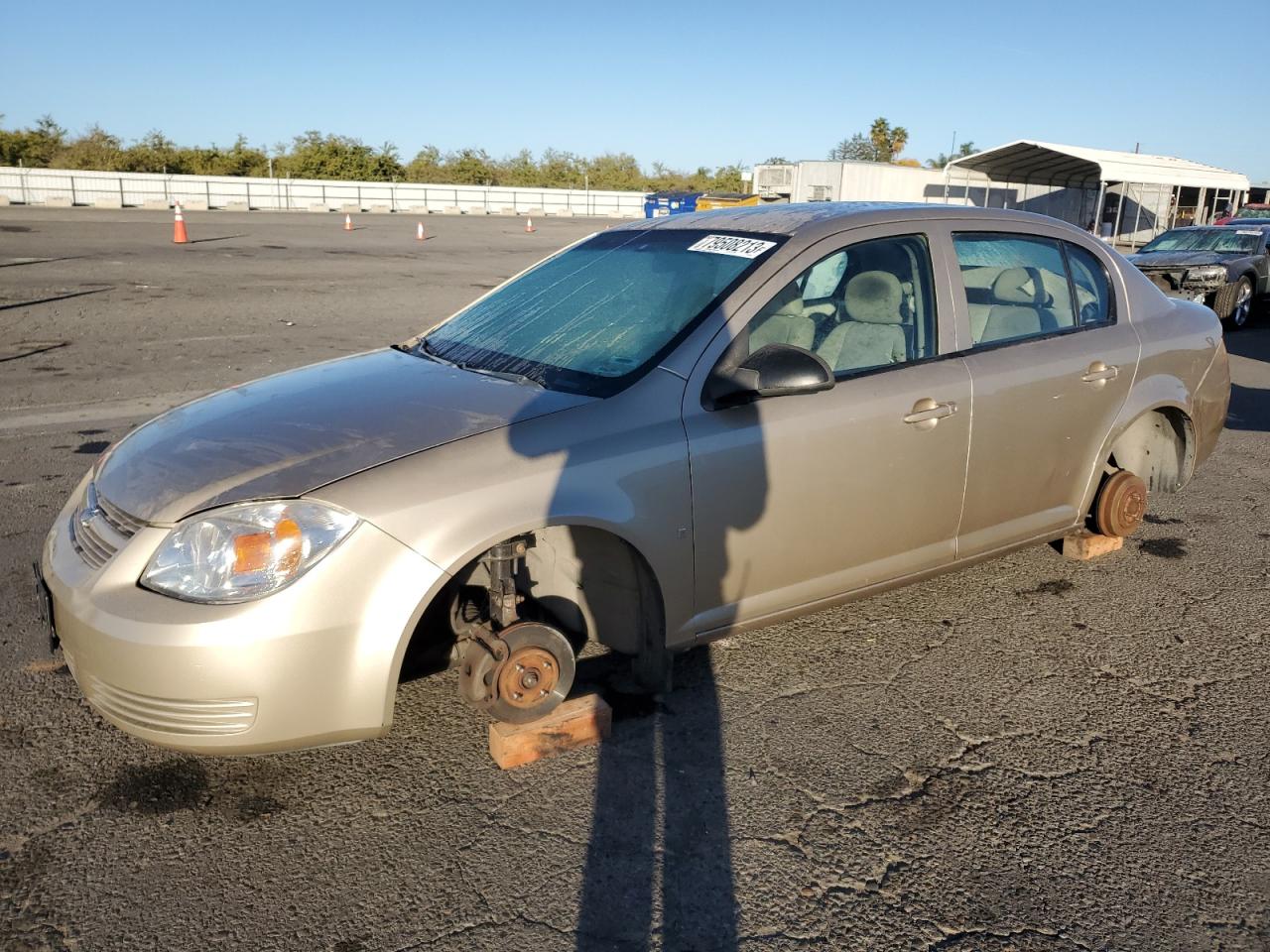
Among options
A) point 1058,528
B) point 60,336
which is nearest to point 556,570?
point 1058,528

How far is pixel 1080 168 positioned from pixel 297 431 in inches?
1204

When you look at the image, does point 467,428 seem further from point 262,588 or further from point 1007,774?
point 1007,774

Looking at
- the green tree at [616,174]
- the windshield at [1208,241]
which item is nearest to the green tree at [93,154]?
the green tree at [616,174]

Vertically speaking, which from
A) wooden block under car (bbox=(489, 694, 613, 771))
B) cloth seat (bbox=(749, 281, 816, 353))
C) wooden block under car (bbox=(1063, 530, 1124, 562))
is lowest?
wooden block under car (bbox=(489, 694, 613, 771))

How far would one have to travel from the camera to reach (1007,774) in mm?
2953

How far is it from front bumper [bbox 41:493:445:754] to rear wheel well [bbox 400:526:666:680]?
405mm

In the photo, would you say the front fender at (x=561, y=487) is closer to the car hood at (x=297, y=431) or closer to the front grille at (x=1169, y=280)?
the car hood at (x=297, y=431)

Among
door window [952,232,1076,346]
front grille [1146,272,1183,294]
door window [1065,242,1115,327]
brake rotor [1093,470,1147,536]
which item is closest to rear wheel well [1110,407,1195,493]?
brake rotor [1093,470,1147,536]

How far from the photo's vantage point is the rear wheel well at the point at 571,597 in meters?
3.03

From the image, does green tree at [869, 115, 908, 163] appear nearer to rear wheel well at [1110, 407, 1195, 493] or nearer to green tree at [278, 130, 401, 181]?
green tree at [278, 130, 401, 181]

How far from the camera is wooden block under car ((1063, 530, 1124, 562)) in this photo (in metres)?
4.55

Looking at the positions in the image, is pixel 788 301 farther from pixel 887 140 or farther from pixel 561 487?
pixel 887 140

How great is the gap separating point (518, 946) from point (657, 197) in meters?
40.3

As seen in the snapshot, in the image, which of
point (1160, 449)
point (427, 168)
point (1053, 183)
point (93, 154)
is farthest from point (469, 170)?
point (1160, 449)
